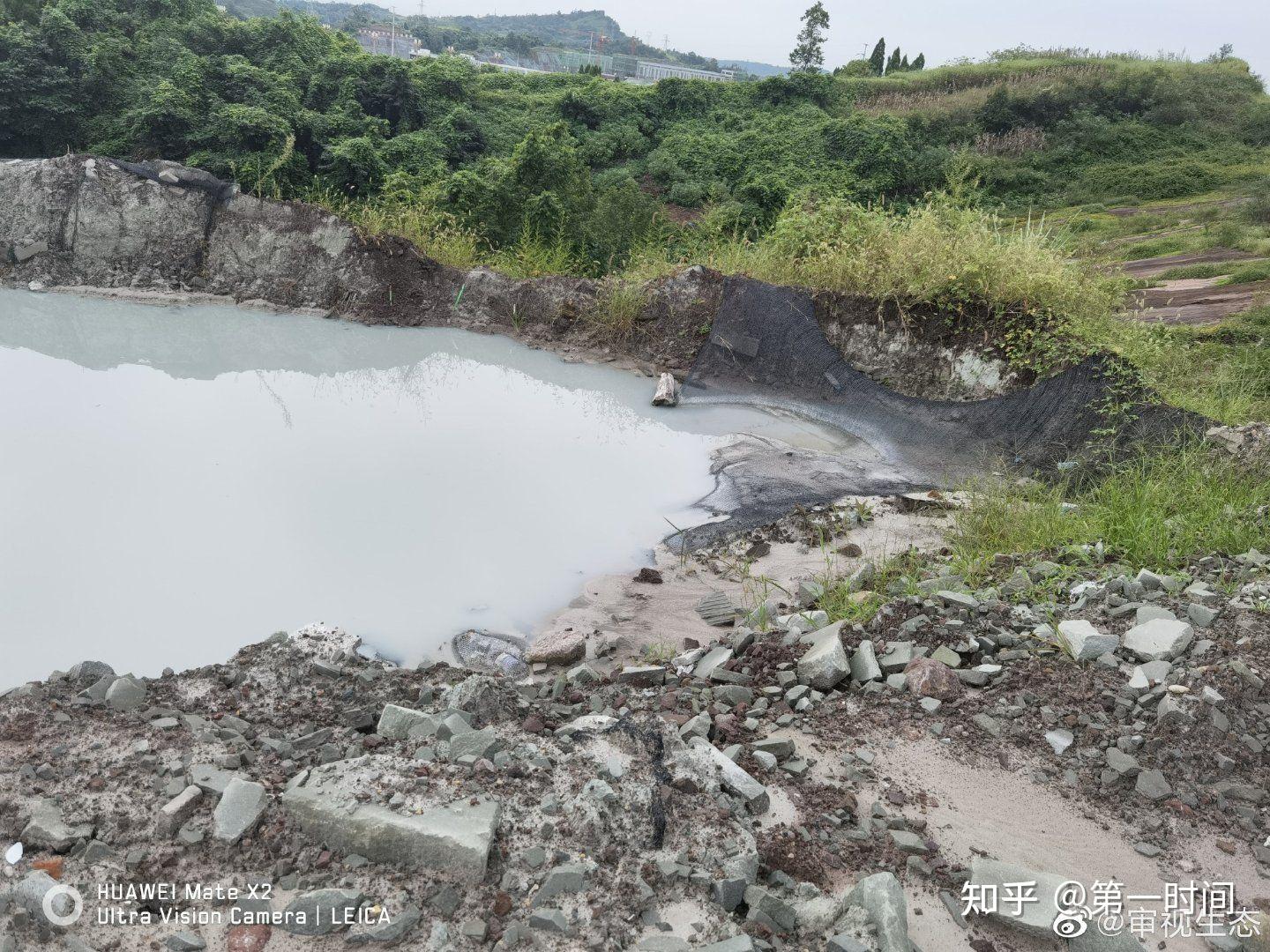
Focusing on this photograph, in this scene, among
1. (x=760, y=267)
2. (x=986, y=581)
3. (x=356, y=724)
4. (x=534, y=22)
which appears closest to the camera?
(x=356, y=724)

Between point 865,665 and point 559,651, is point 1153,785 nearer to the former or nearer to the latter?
point 865,665

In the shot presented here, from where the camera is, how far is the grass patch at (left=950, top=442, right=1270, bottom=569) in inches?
157

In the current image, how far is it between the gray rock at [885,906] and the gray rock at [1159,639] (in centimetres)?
162

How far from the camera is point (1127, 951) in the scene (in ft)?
7.05

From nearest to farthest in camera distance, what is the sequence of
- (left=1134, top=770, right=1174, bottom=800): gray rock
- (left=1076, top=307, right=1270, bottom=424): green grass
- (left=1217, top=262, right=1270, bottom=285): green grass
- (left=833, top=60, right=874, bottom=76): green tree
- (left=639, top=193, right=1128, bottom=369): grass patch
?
(left=1134, top=770, right=1174, bottom=800): gray rock → (left=1076, top=307, right=1270, bottom=424): green grass → (left=639, top=193, right=1128, bottom=369): grass patch → (left=1217, top=262, right=1270, bottom=285): green grass → (left=833, top=60, right=874, bottom=76): green tree

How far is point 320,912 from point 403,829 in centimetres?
27

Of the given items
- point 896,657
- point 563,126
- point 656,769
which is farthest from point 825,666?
point 563,126

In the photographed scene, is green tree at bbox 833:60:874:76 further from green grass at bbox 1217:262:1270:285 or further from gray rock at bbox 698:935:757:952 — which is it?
gray rock at bbox 698:935:757:952

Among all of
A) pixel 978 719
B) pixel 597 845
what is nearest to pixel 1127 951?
pixel 978 719

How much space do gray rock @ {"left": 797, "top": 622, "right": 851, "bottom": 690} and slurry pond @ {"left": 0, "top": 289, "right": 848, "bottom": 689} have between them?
1530mm

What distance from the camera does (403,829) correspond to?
232 cm

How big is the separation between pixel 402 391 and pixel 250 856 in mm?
5569

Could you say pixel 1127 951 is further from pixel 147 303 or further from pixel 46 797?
pixel 147 303

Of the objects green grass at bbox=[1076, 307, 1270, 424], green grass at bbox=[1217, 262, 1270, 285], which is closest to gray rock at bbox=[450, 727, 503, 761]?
green grass at bbox=[1076, 307, 1270, 424]
